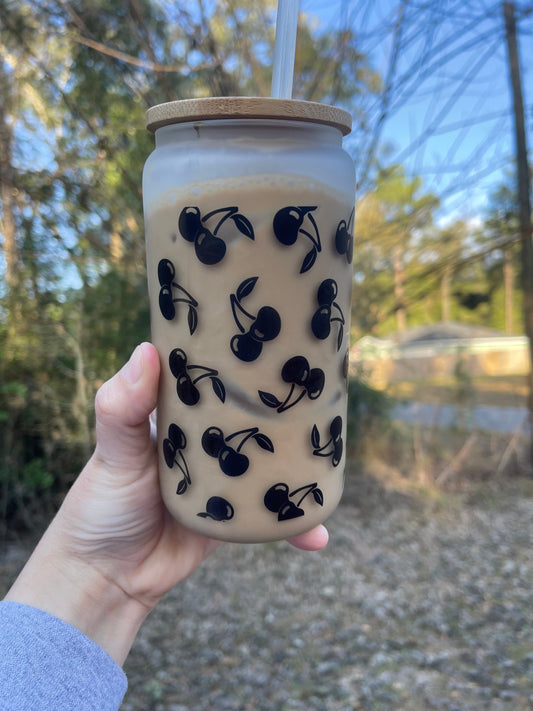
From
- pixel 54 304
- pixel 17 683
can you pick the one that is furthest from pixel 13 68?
pixel 17 683

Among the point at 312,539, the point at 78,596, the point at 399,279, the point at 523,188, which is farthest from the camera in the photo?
the point at 523,188

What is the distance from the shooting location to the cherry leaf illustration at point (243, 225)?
823mm

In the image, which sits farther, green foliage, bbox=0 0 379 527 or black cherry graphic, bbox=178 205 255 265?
green foliage, bbox=0 0 379 527

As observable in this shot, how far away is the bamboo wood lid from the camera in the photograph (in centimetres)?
79

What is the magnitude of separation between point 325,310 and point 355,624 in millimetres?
2031

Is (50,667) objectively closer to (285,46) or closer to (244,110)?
(244,110)

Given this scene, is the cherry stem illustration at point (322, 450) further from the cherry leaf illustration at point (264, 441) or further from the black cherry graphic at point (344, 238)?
the black cherry graphic at point (344, 238)

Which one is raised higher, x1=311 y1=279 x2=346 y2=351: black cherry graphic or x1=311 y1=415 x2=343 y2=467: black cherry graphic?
x1=311 y1=279 x2=346 y2=351: black cherry graphic

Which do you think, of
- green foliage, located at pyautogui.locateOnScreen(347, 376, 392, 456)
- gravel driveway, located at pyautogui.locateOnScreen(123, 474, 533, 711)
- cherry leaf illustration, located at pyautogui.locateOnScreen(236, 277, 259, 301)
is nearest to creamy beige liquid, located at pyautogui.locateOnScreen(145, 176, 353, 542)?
cherry leaf illustration, located at pyautogui.locateOnScreen(236, 277, 259, 301)

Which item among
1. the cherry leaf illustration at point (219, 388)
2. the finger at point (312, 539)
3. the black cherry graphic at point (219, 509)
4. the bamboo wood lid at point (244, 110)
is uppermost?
the bamboo wood lid at point (244, 110)

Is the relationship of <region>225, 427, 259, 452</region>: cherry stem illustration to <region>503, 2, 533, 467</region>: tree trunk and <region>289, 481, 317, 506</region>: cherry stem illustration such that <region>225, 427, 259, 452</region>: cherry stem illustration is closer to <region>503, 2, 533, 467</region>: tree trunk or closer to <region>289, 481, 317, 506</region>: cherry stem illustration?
<region>289, 481, 317, 506</region>: cherry stem illustration

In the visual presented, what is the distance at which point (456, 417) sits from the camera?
4.05 metres

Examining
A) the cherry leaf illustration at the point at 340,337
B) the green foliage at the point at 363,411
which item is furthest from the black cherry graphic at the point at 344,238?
the green foliage at the point at 363,411

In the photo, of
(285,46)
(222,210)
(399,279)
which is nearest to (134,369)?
(222,210)
